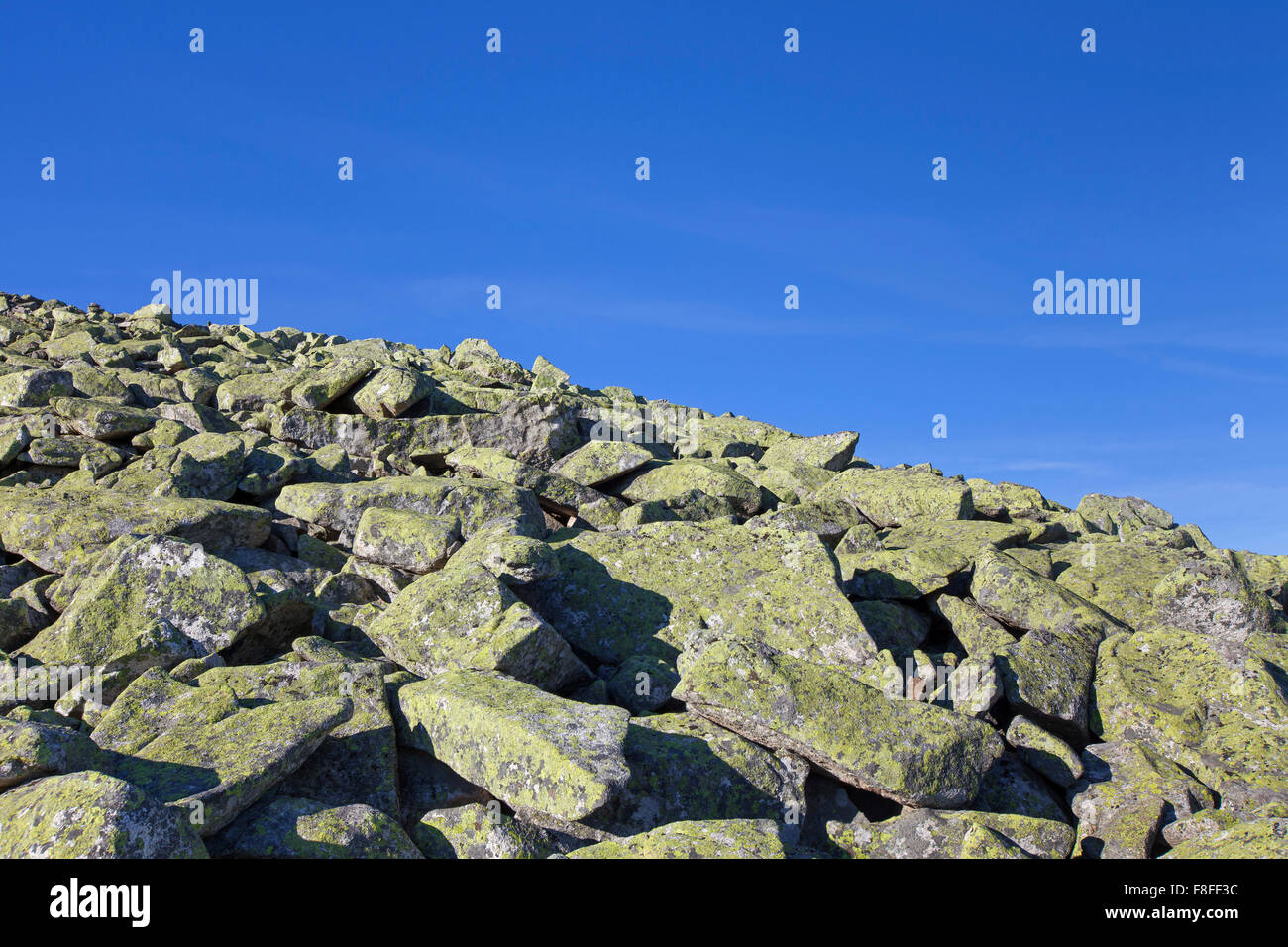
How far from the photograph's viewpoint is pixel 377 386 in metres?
23.2

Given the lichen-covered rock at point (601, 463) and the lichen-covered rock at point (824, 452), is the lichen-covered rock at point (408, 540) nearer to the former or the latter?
the lichen-covered rock at point (601, 463)

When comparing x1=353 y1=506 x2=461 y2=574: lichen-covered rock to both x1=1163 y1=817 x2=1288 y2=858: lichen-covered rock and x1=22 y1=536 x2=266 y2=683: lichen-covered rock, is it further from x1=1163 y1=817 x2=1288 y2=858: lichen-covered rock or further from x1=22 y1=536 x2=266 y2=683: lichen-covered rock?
x1=1163 y1=817 x2=1288 y2=858: lichen-covered rock

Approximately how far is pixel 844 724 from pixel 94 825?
24.4 ft

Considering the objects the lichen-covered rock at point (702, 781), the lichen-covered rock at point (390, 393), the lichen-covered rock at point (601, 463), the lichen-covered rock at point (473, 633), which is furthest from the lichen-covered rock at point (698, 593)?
the lichen-covered rock at point (390, 393)

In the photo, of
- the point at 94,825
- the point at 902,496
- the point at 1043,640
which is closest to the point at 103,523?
the point at 94,825

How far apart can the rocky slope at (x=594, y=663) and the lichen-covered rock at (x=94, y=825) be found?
26 millimetres

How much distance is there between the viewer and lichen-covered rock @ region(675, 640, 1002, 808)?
10055 millimetres

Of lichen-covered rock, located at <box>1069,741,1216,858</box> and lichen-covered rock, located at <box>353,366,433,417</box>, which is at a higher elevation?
lichen-covered rock, located at <box>353,366,433,417</box>

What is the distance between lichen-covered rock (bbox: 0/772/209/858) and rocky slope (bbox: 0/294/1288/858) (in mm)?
26

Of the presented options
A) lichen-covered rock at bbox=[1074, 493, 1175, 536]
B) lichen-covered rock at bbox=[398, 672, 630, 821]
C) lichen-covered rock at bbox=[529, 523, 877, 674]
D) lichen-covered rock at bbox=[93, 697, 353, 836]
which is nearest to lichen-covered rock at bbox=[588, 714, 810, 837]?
lichen-covered rock at bbox=[398, 672, 630, 821]

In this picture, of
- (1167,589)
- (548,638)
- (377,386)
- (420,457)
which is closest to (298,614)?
(548,638)

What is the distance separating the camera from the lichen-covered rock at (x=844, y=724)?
10055 mm
